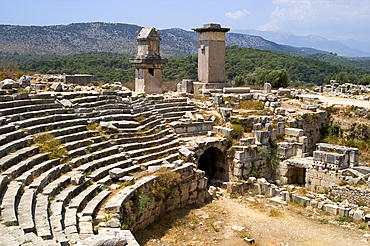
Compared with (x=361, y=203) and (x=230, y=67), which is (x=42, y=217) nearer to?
(x=361, y=203)

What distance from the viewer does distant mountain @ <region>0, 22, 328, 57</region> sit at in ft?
269

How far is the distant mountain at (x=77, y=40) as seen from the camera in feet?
269

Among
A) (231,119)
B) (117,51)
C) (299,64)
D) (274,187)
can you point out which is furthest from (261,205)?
(117,51)

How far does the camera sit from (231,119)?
62.2 ft

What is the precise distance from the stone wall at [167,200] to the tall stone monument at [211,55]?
27.9 feet

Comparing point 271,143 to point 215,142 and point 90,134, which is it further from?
point 90,134

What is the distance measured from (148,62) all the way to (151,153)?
22.4 feet

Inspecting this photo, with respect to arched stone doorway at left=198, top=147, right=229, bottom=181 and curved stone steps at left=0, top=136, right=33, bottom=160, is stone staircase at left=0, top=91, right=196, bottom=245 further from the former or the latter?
arched stone doorway at left=198, top=147, right=229, bottom=181

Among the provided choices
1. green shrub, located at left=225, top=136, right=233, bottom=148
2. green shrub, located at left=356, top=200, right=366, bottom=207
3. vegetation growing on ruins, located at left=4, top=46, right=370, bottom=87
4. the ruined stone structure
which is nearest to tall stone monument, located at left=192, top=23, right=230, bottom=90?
green shrub, located at left=225, top=136, right=233, bottom=148

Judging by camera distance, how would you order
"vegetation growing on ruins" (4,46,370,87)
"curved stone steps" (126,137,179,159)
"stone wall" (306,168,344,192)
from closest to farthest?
1. "curved stone steps" (126,137,179,159)
2. "stone wall" (306,168,344,192)
3. "vegetation growing on ruins" (4,46,370,87)

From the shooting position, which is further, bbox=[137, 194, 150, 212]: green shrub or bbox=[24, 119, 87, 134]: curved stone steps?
bbox=[24, 119, 87, 134]: curved stone steps

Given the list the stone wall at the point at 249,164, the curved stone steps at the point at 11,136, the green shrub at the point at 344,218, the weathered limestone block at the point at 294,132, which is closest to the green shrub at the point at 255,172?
the stone wall at the point at 249,164

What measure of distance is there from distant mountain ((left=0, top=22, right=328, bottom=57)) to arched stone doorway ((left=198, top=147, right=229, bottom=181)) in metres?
65.7

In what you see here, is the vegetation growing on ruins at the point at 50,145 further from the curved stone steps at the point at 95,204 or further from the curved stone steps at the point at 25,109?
the curved stone steps at the point at 95,204
